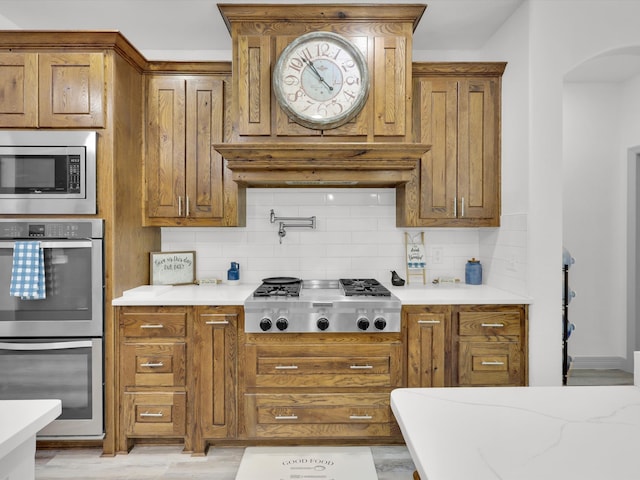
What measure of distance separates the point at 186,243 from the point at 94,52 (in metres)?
1.43

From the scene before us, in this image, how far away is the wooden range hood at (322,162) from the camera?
2588mm

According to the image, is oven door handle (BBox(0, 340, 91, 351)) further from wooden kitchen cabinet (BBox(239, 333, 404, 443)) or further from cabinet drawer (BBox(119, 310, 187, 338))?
wooden kitchen cabinet (BBox(239, 333, 404, 443))

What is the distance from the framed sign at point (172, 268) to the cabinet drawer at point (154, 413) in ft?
2.79

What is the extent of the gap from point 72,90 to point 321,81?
5.09 ft

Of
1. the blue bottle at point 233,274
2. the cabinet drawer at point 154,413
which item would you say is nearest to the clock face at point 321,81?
the blue bottle at point 233,274

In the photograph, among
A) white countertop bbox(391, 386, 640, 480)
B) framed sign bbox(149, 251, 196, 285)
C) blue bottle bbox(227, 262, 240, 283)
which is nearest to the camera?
white countertop bbox(391, 386, 640, 480)

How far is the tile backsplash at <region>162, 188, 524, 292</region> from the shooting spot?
324 centimetres

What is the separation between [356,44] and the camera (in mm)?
2693

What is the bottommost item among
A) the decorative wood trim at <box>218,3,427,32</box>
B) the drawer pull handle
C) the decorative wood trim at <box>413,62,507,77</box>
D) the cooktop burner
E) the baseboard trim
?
the baseboard trim

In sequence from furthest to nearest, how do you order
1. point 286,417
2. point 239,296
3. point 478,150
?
point 478,150, point 239,296, point 286,417

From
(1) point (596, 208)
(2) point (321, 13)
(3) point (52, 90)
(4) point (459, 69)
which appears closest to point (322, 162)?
(2) point (321, 13)

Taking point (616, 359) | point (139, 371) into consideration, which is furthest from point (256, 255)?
point (616, 359)

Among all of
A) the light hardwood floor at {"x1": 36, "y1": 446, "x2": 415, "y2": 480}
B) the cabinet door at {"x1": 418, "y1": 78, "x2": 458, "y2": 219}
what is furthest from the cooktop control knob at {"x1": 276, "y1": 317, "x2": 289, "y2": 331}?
the cabinet door at {"x1": 418, "y1": 78, "x2": 458, "y2": 219}

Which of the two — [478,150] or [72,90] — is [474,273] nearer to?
[478,150]
